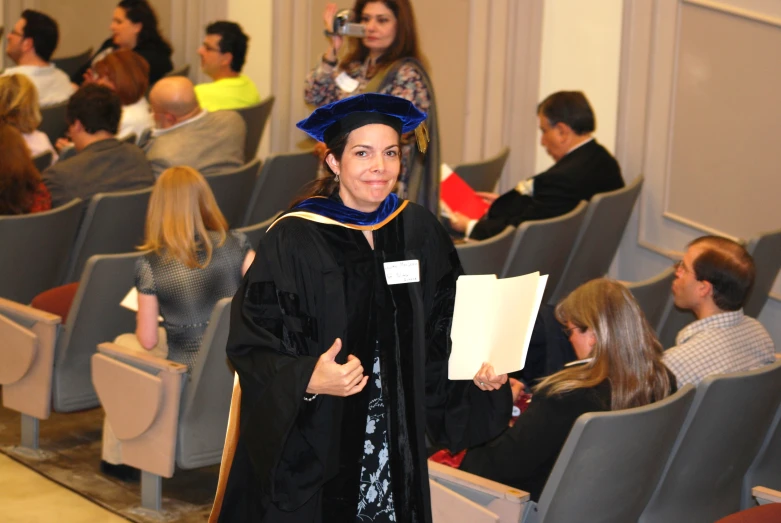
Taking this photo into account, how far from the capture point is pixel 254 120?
6625 mm

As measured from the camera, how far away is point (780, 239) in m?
4.20

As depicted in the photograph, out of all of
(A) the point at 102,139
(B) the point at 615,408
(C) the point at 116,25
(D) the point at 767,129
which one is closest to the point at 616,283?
(B) the point at 615,408

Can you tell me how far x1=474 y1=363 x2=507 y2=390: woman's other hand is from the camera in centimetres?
238

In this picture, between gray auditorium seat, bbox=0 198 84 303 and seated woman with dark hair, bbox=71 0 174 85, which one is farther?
seated woman with dark hair, bbox=71 0 174 85

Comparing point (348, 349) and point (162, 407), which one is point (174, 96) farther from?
point (348, 349)

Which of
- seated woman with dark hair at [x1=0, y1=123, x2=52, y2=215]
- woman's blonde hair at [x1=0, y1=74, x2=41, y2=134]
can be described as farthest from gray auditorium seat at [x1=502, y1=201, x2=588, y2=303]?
woman's blonde hair at [x1=0, y1=74, x2=41, y2=134]

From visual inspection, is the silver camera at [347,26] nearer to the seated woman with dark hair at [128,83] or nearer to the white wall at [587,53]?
the white wall at [587,53]

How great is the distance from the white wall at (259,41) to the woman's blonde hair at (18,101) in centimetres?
224

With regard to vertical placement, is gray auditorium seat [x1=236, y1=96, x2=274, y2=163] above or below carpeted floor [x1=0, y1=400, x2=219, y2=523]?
above

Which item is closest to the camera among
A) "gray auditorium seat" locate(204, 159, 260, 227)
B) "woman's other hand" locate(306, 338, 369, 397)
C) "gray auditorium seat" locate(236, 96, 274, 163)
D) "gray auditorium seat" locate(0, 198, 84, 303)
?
"woman's other hand" locate(306, 338, 369, 397)

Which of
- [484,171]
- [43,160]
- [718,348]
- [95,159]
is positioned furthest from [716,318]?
[43,160]

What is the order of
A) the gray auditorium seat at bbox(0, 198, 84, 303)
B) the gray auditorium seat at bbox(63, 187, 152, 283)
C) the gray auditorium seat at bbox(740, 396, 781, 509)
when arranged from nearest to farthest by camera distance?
the gray auditorium seat at bbox(740, 396, 781, 509)
the gray auditorium seat at bbox(0, 198, 84, 303)
the gray auditorium seat at bbox(63, 187, 152, 283)

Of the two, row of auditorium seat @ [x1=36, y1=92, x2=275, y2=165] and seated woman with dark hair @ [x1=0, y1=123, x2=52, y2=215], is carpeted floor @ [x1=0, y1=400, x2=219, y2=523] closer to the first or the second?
seated woman with dark hair @ [x1=0, y1=123, x2=52, y2=215]

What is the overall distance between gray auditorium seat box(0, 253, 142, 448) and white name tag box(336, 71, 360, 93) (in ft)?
4.10
